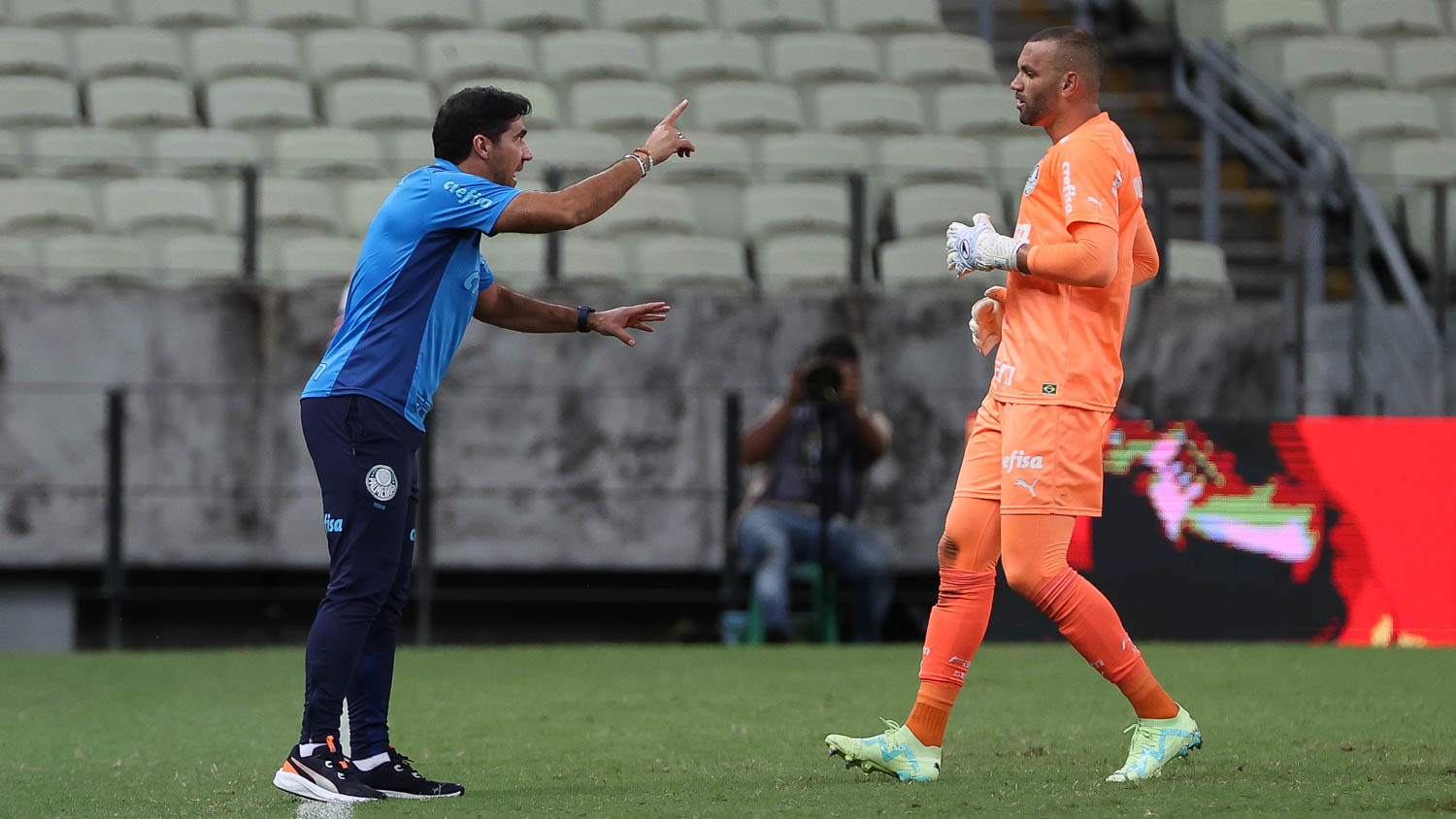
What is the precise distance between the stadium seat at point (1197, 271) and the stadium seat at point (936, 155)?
1.30 metres

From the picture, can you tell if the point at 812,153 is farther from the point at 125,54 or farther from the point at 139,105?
the point at 125,54

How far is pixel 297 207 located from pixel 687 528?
2.94 meters

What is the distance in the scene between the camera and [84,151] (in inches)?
420

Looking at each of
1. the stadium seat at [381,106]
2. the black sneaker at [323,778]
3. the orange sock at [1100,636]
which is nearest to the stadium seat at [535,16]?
the stadium seat at [381,106]

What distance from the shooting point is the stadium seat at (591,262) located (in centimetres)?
990

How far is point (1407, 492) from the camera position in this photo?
28.1 ft

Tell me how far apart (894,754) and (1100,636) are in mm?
604

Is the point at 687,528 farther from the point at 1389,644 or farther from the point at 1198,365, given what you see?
the point at 1389,644

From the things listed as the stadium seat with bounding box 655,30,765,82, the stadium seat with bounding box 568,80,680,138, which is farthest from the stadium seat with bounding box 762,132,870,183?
the stadium seat with bounding box 655,30,765,82

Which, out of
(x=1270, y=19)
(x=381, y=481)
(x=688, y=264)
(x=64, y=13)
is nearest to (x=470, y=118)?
(x=381, y=481)

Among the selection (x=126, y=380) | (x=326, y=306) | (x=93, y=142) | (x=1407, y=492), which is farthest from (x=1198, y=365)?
(x=93, y=142)

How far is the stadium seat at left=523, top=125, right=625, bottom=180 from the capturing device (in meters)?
10.7

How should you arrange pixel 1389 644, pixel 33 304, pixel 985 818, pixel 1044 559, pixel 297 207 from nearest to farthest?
pixel 985 818 → pixel 1044 559 → pixel 1389 644 → pixel 33 304 → pixel 297 207

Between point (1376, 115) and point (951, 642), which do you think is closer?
point (951, 642)
